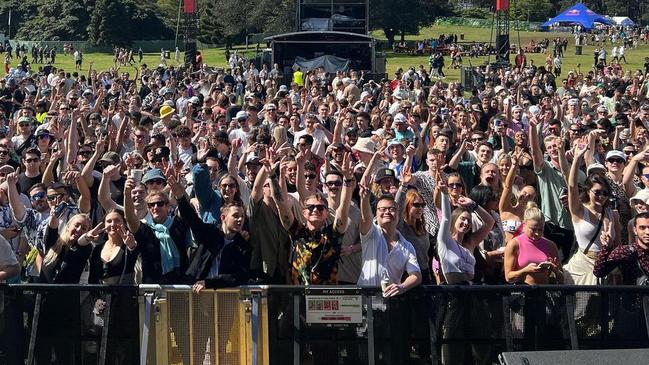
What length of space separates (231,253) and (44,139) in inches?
237

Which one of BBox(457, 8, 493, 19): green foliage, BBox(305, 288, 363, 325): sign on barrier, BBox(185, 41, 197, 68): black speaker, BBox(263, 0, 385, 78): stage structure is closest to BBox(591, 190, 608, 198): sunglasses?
BBox(305, 288, 363, 325): sign on barrier

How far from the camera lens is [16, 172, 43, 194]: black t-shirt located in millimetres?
10365

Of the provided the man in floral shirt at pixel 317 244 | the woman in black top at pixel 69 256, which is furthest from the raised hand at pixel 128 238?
the man in floral shirt at pixel 317 244

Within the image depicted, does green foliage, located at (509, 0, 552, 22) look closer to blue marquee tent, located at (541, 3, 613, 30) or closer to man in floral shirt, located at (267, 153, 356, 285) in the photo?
blue marquee tent, located at (541, 3, 613, 30)

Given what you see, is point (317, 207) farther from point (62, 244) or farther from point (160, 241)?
point (62, 244)

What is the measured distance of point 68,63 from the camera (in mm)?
73938

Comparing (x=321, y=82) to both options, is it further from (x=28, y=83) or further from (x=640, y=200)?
(x=640, y=200)

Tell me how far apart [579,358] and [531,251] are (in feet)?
10.3

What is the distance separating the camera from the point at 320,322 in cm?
683

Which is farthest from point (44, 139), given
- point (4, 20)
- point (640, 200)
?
point (4, 20)

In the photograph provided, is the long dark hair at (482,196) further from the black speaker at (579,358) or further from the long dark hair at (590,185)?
the black speaker at (579,358)

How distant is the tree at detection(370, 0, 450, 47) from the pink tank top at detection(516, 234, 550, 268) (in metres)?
78.9

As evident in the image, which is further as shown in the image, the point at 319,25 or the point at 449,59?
the point at 449,59

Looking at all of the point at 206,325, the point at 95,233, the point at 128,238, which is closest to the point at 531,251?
the point at 206,325
